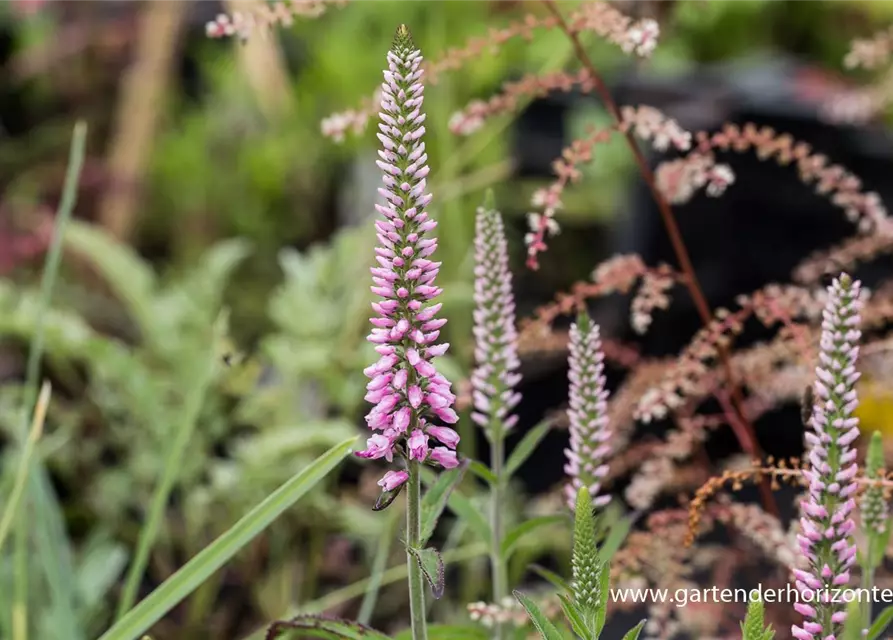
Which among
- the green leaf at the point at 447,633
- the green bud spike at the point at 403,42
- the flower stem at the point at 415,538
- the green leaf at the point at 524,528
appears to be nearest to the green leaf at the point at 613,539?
the green leaf at the point at 524,528

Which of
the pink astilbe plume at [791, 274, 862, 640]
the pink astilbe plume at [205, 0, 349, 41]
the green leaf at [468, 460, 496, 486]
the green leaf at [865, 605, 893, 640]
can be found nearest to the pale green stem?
the green leaf at [865, 605, 893, 640]

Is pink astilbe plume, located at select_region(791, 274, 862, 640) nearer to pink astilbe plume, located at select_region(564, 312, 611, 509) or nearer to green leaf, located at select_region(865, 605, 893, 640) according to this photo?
green leaf, located at select_region(865, 605, 893, 640)

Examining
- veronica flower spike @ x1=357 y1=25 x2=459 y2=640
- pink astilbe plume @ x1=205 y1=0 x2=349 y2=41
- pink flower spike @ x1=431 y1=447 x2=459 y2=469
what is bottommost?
pink flower spike @ x1=431 y1=447 x2=459 y2=469

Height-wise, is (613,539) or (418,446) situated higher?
(418,446)

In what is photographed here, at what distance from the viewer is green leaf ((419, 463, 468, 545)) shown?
0.92 m

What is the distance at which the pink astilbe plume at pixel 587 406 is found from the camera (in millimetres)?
1004

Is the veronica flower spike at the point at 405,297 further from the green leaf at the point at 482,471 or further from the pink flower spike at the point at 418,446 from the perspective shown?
the green leaf at the point at 482,471

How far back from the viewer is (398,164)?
794mm

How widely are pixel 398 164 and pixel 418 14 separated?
8.60 feet

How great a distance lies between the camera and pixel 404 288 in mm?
817

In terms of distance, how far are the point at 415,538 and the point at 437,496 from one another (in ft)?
0.31

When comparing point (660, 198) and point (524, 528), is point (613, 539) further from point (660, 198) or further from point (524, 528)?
point (660, 198)

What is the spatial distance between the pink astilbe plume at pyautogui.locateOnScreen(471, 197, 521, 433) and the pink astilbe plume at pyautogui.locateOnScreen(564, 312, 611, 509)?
0.23 ft

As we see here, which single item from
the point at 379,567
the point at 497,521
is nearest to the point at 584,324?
the point at 497,521
